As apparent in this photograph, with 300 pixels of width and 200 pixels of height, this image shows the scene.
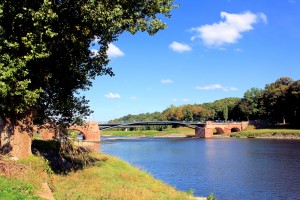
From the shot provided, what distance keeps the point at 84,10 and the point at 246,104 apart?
142m

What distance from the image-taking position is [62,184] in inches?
799

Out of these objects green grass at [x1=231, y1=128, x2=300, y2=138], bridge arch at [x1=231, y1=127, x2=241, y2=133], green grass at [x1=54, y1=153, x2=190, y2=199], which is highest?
bridge arch at [x1=231, y1=127, x2=241, y2=133]

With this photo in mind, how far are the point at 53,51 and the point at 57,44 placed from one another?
0.55m

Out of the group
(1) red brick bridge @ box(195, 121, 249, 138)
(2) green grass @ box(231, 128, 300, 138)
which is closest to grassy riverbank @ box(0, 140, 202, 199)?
(2) green grass @ box(231, 128, 300, 138)

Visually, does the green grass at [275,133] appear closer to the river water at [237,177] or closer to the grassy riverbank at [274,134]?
the grassy riverbank at [274,134]

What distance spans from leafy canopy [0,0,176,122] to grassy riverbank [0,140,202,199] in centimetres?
318

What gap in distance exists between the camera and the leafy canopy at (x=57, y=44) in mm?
17281

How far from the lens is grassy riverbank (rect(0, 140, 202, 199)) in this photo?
632 inches

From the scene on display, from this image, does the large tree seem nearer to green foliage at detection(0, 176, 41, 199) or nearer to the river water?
green foliage at detection(0, 176, 41, 199)

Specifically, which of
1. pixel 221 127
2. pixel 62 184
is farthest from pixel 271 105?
pixel 62 184

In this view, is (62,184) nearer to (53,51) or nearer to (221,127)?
(53,51)

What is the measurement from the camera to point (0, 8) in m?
16.7

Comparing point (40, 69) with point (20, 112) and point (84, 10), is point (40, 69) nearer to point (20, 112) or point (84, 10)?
point (20, 112)

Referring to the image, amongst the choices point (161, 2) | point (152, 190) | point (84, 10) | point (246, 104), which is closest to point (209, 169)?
point (152, 190)
